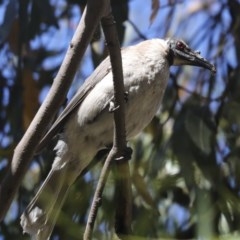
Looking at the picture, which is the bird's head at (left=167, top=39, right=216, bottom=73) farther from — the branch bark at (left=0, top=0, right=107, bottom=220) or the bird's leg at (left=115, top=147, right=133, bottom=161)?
the branch bark at (left=0, top=0, right=107, bottom=220)

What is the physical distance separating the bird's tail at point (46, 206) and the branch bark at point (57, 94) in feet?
2.37

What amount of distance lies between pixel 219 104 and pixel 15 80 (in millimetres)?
1042

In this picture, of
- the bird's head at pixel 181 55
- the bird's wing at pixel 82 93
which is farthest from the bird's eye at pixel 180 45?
the bird's wing at pixel 82 93

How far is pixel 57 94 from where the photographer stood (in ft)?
7.69

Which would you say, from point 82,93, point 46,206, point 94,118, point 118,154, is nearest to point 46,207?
point 46,206

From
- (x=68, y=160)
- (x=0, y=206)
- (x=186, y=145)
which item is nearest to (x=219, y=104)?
(x=186, y=145)

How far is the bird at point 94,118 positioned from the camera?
3207 millimetres

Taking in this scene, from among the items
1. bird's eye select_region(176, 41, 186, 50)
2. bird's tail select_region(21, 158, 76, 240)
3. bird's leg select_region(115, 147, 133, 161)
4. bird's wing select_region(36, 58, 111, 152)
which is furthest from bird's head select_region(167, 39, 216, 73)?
bird's leg select_region(115, 147, 133, 161)

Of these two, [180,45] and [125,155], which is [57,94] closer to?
[125,155]

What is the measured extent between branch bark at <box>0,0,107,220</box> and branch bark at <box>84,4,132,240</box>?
46 mm

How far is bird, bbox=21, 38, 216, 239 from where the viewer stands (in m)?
3.21

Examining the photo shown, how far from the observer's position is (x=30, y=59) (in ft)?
14.4

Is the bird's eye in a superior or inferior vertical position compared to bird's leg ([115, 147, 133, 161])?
inferior

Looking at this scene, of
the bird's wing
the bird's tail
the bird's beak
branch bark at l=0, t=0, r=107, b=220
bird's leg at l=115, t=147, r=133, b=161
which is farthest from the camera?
the bird's beak
